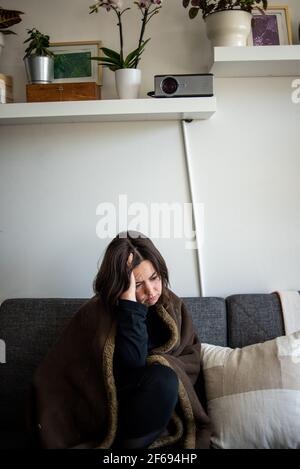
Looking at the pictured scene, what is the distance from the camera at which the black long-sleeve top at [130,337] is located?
5.52ft

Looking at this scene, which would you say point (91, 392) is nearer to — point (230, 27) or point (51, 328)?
point (51, 328)

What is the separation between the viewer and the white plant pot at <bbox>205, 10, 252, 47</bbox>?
6.66 ft

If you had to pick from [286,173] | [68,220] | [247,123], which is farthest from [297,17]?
[68,220]

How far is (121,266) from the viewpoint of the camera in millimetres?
1776

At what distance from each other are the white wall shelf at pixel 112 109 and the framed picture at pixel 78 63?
21 cm

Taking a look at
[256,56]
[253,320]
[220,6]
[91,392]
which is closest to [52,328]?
[91,392]

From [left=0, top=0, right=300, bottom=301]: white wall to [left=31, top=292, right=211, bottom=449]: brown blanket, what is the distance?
48cm

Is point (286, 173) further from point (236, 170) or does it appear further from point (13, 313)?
point (13, 313)

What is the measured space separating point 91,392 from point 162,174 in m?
0.92
